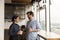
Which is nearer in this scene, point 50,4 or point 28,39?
point 28,39

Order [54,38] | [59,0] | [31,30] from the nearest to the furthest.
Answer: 1. [54,38]
2. [31,30]
3. [59,0]

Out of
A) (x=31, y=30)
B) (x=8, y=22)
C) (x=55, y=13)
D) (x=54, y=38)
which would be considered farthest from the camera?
(x=8, y=22)

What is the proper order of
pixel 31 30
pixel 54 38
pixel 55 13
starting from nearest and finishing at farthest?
pixel 54 38 → pixel 31 30 → pixel 55 13

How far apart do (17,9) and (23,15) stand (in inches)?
17.7

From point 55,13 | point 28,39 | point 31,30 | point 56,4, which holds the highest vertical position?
point 56,4

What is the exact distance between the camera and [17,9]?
7012mm

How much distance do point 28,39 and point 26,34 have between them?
0.50ft

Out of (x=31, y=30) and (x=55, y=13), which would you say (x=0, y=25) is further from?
(x=55, y=13)

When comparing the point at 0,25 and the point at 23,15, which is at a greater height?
the point at 23,15

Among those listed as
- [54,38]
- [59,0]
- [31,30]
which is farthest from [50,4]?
[54,38]

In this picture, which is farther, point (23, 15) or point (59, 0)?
point (23, 15)

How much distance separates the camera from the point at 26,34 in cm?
380

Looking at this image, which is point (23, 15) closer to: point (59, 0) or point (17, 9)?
point (17, 9)

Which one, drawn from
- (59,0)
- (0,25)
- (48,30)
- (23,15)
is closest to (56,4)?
(59,0)
